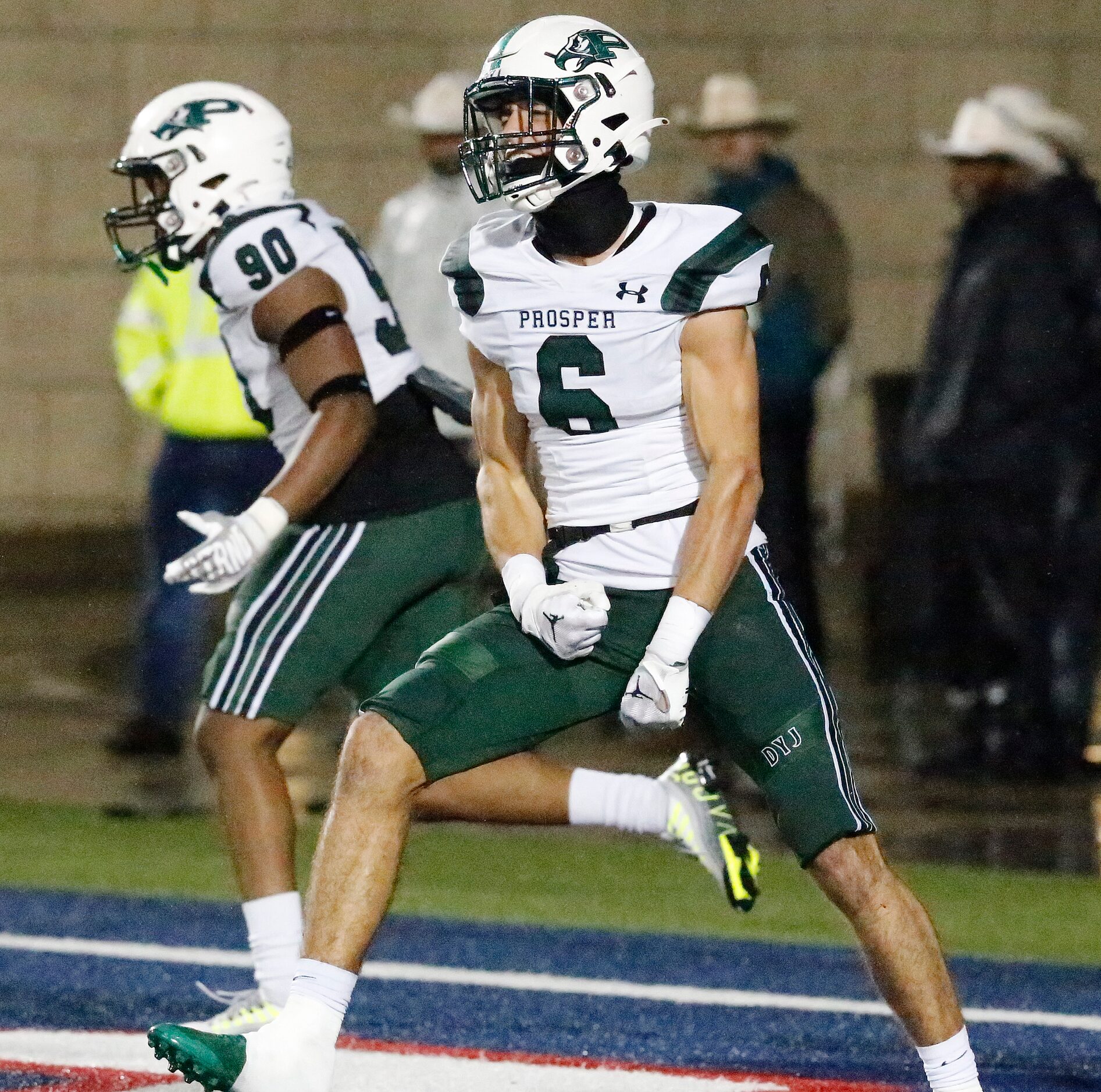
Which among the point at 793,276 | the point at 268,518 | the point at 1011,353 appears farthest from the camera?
the point at 793,276

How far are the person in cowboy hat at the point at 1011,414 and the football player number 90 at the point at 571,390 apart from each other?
12.3 ft

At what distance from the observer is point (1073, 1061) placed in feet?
14.5

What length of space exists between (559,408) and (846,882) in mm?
868

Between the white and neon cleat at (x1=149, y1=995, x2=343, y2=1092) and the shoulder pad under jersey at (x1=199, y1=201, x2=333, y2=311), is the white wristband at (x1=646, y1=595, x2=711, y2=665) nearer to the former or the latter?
the white and neon cleat at (x1=149, y1=995, x2=343, y2=1092)

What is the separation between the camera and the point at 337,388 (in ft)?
15.4

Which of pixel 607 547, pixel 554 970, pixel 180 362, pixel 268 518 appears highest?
pixel 607 547

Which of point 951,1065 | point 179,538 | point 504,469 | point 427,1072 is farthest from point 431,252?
point 951,1065

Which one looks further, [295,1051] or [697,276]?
[697,276]

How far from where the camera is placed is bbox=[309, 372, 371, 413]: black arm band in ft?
15.4

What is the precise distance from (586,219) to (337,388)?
949 millimetres

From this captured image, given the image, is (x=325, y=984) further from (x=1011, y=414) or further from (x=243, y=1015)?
(x=1011, y=414)

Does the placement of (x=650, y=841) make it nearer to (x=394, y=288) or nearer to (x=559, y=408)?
(x=394, y=288)

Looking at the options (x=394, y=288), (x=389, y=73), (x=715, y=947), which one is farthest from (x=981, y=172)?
(x=389, y=73)

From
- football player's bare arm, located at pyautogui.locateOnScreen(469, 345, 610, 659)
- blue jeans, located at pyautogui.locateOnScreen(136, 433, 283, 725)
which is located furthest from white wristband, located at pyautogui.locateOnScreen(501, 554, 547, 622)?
blue jeans, located at pyautogui.locateOnScreen(136, 433, 283, 725)
